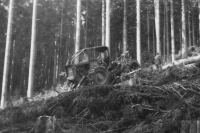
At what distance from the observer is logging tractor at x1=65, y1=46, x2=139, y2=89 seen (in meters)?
9.37

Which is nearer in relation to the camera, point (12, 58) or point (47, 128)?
point (47, 128)

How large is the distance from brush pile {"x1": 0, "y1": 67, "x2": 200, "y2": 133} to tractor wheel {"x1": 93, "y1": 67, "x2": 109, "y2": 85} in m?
2.55

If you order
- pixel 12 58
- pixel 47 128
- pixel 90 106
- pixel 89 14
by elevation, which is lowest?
pixel 47 128

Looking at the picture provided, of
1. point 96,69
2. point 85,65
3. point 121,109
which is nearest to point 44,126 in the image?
point 121,109

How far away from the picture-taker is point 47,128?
573 centimetres

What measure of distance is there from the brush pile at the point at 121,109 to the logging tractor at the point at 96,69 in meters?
2.63

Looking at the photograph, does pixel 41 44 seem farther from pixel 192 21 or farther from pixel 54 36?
pixel 192 21

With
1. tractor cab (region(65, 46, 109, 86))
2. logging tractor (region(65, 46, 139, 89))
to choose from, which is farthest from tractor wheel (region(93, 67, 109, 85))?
tractor cab (region(65, 46, 109, 86))

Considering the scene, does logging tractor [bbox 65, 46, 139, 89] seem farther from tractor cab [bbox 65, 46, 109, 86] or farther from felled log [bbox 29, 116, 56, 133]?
felled log [bbox 29, 116, 56, 133]

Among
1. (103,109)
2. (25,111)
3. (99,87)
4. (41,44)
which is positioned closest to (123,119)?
(103,109)

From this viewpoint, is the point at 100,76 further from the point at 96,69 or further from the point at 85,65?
the point at 85,65

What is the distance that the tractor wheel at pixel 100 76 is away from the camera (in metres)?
9.27

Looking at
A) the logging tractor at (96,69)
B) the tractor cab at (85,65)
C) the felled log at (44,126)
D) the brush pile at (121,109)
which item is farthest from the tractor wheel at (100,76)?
the felled log at (44,126)

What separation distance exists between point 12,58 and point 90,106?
79.2 ft
